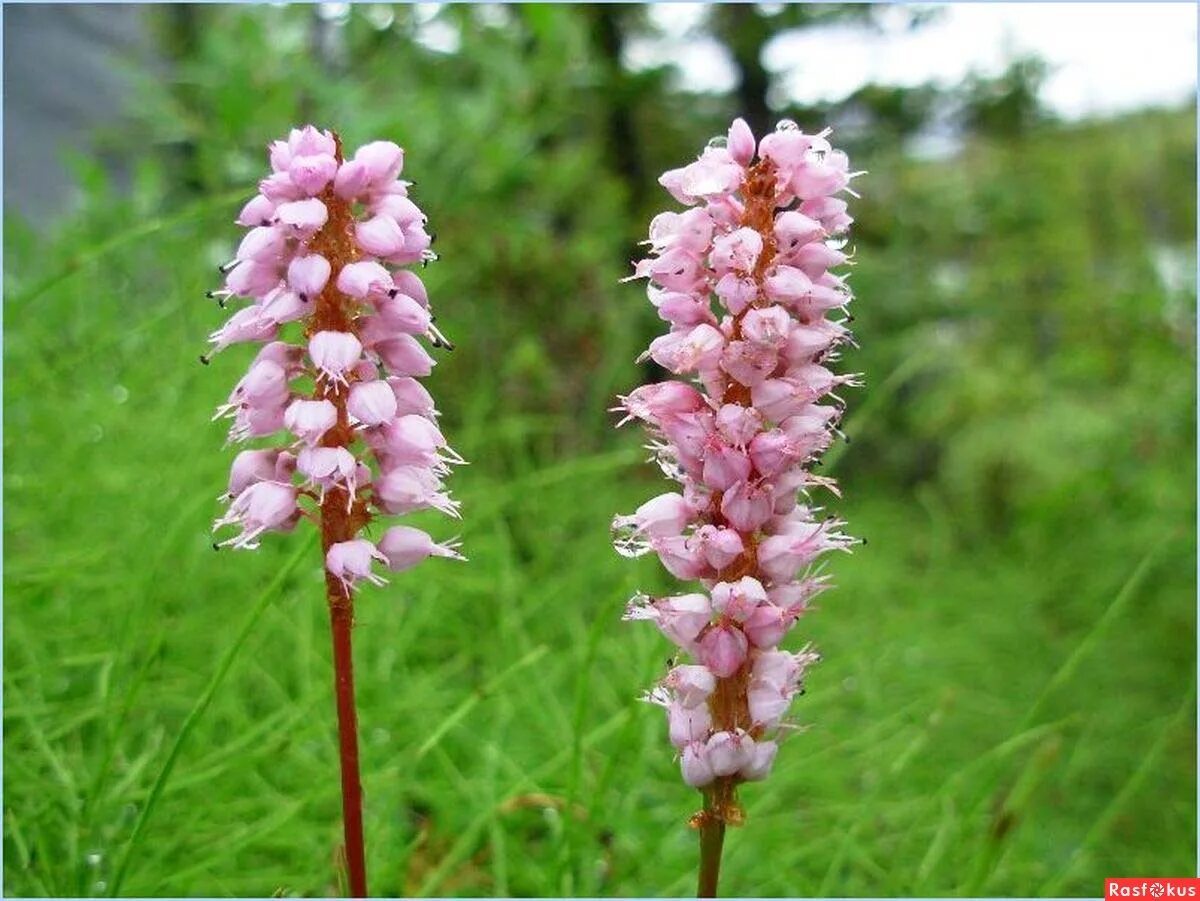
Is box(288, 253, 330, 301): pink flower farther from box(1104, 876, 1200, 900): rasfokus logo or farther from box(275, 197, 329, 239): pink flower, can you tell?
box(1104, 876, 1200, 900): rasfokus logo

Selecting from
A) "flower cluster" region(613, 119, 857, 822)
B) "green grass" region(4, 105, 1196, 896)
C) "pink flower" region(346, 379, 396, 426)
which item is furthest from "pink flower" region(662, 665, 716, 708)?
"pink flower" region(346, 379, 396, 426)

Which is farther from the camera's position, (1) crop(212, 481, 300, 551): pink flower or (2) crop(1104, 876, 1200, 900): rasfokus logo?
(2) crop(1104, 876, 1200, 900): rasfokus logo

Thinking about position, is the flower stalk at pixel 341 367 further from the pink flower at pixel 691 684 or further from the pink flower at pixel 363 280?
the pink flower at pixel 691 684

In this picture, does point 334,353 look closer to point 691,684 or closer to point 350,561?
point 350,561

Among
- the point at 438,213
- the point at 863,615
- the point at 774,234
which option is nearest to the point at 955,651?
the point at 863,615

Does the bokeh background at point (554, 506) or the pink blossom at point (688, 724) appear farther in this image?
the bokeh background at point (554, 506)

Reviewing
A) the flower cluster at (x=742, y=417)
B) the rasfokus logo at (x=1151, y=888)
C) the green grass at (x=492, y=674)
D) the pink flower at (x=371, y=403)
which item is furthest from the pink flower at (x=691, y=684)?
the rasfokus logo at (x=1151, y=888)
